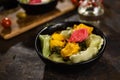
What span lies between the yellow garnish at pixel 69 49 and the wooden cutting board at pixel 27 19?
337 millimetres

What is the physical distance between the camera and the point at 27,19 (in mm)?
1118

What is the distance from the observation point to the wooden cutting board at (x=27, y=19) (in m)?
1.04

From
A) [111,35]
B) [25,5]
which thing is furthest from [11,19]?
[111,35]

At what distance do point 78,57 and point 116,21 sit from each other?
0.42 metres

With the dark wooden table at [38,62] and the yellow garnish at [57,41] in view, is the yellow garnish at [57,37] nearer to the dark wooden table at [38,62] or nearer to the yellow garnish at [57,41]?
the yellow garnish at [57,41]

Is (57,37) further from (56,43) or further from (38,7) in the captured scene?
(38,7)

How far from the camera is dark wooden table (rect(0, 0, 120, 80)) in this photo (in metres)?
0.81

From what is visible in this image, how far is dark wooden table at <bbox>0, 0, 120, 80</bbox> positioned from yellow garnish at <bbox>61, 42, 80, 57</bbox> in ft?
0.28

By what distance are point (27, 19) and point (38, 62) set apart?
1.01ft

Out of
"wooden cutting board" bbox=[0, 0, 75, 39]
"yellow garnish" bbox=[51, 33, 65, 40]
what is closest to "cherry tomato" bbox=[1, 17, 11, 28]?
"wooden cutting board" bbox=[0, 0, 75, 39]

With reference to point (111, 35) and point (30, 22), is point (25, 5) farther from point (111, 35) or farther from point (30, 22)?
point (111, 35)

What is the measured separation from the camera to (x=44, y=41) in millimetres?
828

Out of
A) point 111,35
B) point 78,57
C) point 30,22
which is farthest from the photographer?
point 30,22

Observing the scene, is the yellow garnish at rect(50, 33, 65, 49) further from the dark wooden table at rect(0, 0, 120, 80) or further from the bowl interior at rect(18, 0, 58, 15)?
the bowl interior at rect(18, 0, 58, 15)
